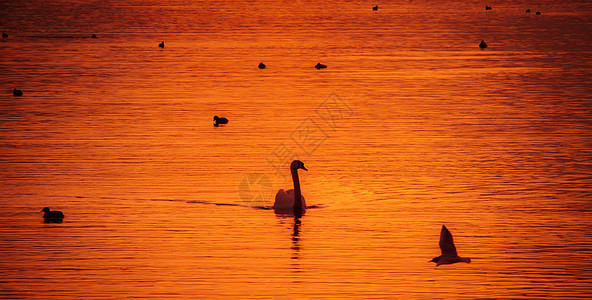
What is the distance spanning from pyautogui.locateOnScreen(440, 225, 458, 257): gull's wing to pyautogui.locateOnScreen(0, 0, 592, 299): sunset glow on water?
1.02 feet

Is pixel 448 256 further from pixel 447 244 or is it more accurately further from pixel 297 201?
pixel 297 201

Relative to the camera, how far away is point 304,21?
11375 cm

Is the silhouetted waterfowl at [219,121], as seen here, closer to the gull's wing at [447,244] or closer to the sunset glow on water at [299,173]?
the sunset glow on water at [299,173]

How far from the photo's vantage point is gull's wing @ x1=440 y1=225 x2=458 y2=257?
19547mm

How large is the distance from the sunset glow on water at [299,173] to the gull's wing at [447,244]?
1.02 ft

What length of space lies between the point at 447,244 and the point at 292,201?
5959 millimetres

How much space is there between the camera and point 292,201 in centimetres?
2497

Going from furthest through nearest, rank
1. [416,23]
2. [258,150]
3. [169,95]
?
[416,23] → [169,95] → [258,150]

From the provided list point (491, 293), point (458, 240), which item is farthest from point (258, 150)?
Result: point (491, 293)

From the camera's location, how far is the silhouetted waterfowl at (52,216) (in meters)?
23.4

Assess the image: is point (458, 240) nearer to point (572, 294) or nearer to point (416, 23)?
point (572, 294)

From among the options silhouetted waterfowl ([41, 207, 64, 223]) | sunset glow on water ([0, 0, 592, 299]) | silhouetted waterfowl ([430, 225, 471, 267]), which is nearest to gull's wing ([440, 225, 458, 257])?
silhouetted waterfowl ([430, 225, 471, 267])

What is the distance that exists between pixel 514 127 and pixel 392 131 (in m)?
4.44

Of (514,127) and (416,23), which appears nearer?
(514,127)
